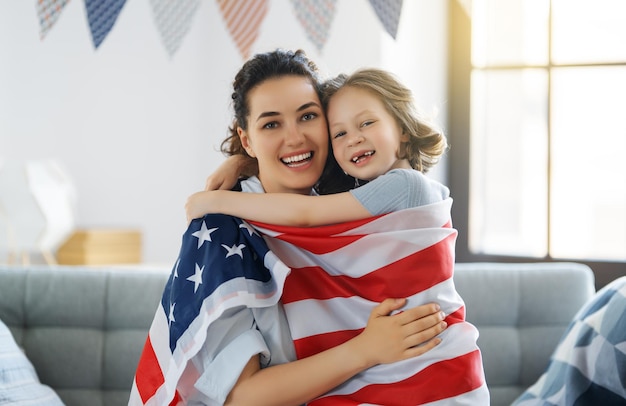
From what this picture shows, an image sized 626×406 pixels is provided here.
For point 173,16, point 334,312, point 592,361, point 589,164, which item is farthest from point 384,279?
point 589,164

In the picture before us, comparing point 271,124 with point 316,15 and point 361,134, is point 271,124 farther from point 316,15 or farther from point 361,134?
point 316,15

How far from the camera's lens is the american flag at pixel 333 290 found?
1.46m

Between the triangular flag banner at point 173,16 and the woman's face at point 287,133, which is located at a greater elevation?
the triangular flag banner at point 173,16

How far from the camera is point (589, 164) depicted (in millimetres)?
3104

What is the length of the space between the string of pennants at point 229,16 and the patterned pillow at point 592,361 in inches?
38.1

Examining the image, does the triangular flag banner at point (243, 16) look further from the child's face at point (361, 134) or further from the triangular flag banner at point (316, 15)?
the child's face at point (361, 134)

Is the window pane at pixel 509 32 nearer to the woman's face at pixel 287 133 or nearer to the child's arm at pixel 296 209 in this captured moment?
the woman's face at pixel 287 133

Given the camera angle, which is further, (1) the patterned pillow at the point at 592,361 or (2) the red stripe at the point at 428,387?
(1) the patterned pillow at the point at 592,361

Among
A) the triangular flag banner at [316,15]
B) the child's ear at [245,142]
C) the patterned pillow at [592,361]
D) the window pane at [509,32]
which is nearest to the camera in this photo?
the child's ear at [245,142]

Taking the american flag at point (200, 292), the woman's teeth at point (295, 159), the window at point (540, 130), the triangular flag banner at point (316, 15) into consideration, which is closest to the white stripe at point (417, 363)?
the american flag at point (200, 292)

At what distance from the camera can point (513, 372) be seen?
2.24m

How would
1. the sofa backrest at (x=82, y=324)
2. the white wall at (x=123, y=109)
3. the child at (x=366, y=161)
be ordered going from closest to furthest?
the child at (x=366, y=161) < the sofa backrest at (x=82, y=324) < the white wall at (x=123, y=109)

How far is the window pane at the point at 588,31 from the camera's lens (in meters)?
3.03

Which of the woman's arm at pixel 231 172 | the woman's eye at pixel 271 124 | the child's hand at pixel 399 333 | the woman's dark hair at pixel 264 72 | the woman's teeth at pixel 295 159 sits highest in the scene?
the woman's dark hair at pixel 264 72
